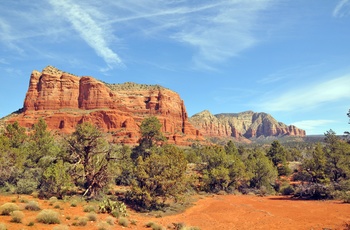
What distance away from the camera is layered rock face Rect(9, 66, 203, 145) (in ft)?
411

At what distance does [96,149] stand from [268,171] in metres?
30.0

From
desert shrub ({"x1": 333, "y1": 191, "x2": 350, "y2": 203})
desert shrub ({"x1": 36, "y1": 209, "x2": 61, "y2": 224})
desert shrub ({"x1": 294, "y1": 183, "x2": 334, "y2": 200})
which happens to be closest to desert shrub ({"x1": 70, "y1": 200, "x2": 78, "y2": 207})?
desert shrub ({"x1": 36, "y1": 209, "x2": 61, "y2": 224})

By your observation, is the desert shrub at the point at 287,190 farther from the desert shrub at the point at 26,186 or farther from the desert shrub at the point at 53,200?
the desert shrub at the point at 26,186

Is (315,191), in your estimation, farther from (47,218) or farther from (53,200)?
(47,218)

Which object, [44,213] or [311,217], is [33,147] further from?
[311,217]

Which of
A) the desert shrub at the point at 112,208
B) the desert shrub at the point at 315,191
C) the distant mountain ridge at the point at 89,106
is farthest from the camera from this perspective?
the distant mountain ridge at the point at 89,106

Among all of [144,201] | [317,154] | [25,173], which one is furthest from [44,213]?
[317,154]

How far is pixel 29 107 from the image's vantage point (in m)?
135

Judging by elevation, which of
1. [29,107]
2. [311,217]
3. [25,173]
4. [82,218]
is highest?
[29,107]

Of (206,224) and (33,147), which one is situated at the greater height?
(33,147)

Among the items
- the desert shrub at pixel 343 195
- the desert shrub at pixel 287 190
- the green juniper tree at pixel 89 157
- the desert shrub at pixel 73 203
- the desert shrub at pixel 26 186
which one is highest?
the green juniper tree at pixel 89 157

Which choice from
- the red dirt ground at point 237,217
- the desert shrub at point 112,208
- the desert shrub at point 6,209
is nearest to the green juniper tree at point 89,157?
the red dirt ground at point 237,217

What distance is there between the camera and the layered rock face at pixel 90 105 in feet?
411

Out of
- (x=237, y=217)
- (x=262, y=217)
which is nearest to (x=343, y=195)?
(x=262, y=217)
